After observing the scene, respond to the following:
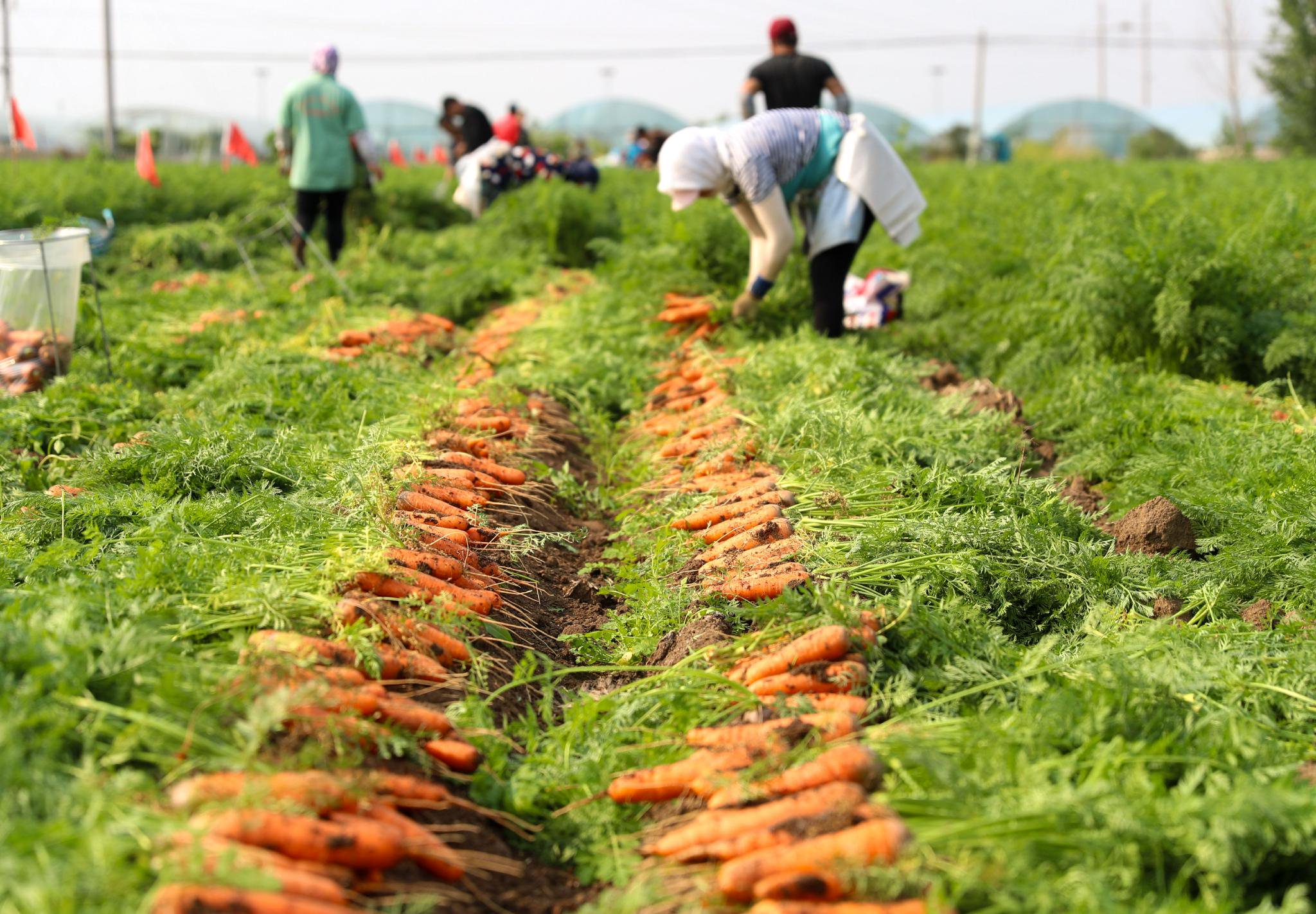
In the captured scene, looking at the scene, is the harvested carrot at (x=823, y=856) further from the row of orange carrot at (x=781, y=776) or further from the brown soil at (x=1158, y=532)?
the brown soil at (x=1158, y=532)

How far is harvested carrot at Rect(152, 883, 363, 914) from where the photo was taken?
1.76 metres

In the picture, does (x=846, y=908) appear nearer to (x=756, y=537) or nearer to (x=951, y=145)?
(x=756, y=537)

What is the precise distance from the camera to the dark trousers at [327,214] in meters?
8.79

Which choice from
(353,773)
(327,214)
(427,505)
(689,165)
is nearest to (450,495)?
(427,505)

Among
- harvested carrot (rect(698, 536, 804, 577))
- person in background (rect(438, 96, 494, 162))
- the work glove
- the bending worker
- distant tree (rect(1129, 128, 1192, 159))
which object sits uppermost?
distant tree (rect(1129, 128, 1192, 159))

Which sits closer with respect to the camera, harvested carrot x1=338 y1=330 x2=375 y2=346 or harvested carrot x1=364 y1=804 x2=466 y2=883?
harvested carrot x1=364 y1=804 x2=466 y2=883

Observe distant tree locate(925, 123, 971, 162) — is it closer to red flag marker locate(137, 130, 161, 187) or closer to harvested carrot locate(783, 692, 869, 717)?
red flag marker locate(137, 130, 161, 187)

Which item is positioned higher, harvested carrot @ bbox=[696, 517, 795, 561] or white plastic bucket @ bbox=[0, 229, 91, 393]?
white plastic bucket @ bbox=[0, 229, 91, 393]

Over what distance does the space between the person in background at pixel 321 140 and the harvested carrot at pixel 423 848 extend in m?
6.85

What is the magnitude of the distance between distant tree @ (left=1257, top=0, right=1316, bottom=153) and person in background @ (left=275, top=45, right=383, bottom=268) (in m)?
28.0

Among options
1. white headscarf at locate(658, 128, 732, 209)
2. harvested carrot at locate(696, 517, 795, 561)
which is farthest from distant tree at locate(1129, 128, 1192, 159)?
harvested carrot at locate(696, 517, 795, 561)

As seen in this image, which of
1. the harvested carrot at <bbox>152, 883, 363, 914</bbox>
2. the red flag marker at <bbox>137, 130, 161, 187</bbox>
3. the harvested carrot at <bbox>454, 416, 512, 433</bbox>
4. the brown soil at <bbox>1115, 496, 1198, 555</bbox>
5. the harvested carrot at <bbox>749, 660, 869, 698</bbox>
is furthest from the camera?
the red flag marker at <bbox>137, 130, 161, 187</bbox>

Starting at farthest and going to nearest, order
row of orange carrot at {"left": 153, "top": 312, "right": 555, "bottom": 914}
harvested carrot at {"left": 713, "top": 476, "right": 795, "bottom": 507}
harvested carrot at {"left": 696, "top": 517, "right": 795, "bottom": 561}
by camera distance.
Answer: harvested carrot at {"left": 713, "top": 476, "right": 795, "bottom": 507} < harvested carrot at {"left": 696, "top": 517, "right": 795, "bottom": 561} < row of orange carrot at {"left": 153, "top": 312, "right": 555, "bottom": 914}

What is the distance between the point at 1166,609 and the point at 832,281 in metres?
3.06
